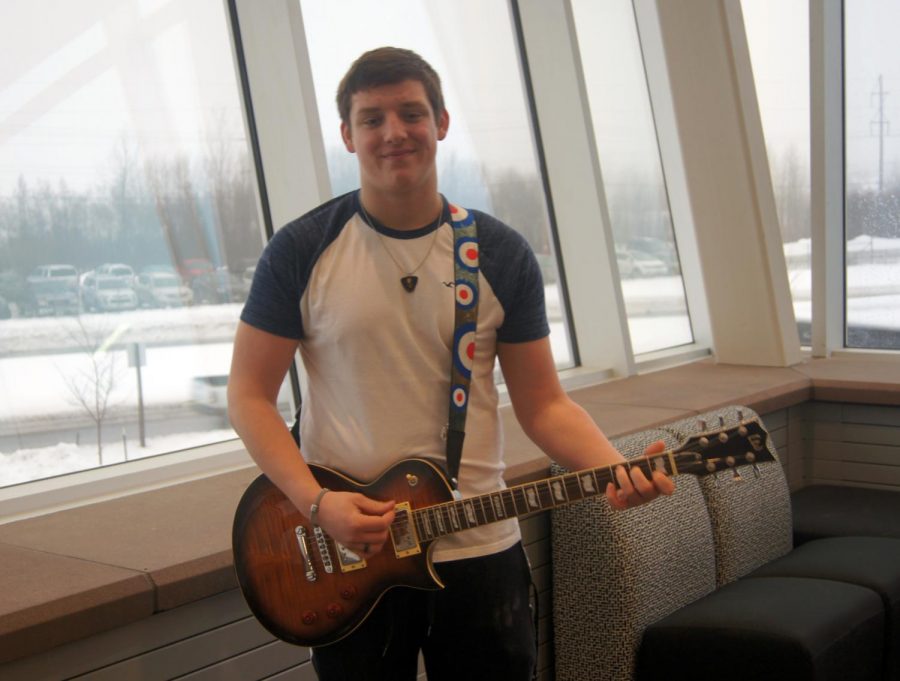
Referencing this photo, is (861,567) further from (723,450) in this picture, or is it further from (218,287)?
(218,287)

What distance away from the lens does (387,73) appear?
1.78 m

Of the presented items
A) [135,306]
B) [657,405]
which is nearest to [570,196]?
[657,405]

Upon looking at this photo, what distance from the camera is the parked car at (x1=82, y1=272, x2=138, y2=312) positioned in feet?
10.6

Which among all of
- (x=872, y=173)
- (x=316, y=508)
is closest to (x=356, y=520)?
(x=316, y=508)

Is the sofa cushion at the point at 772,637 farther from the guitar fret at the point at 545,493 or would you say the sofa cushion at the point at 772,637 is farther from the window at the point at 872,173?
the window at the point at 872,173

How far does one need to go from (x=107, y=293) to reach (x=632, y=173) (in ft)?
9.59

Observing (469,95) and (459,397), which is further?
(469,95)

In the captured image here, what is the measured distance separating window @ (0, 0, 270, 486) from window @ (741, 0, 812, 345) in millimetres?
2862

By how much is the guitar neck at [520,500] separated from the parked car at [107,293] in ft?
5.92

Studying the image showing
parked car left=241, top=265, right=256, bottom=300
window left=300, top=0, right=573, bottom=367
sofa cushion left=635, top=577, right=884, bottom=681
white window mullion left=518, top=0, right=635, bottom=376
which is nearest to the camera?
sofa cushion left=635, top=577, right=884, bottom=681

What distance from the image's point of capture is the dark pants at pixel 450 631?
185 cm

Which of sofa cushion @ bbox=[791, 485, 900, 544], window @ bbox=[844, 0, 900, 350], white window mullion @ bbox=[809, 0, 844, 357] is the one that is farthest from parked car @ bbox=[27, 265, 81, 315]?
window @ bbox=[844, 0, 900, 350]

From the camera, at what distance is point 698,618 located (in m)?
2.98

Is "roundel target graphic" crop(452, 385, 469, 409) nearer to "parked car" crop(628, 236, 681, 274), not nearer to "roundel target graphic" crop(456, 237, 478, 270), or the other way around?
"roundel target graphic" crop(456, 237, 478, 270)
